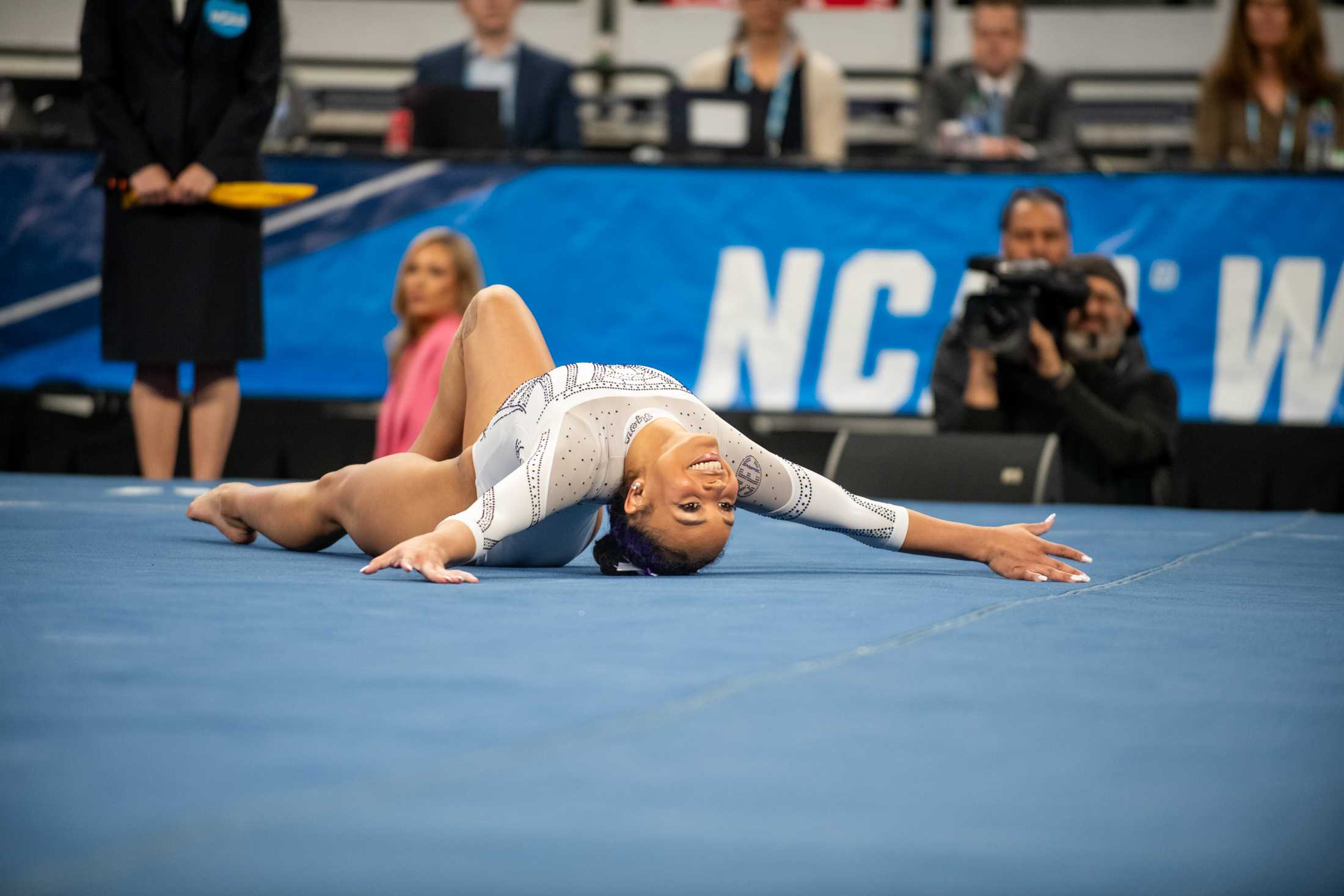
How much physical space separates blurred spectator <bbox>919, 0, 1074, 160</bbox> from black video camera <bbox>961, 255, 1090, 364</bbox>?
1235 mm

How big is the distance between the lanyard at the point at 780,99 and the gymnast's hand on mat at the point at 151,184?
2.30 metres

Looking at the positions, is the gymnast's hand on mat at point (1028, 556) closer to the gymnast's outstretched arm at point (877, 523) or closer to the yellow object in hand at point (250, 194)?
Answer: the gymnast's outstretched arm at point (877, 523)

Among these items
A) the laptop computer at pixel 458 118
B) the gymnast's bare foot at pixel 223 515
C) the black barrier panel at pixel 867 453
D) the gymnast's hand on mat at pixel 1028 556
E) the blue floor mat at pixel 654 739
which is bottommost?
the black barrier panel at pixel 867 453

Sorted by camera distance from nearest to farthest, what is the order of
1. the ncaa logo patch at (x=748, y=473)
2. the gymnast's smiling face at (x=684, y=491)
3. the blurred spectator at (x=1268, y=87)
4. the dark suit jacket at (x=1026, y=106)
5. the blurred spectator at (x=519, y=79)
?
the gymnast's smiling face at (x=684, y=491)
the ncaa logo patch at (x=748, y=473)
the blurred spectator at (x=1268, y=87)
the dark suit jacket at (x=1026, y=106)
the blurred spectator at (x=519, y=79)

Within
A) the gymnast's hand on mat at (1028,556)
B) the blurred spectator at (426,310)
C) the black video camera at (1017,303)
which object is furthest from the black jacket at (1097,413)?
the gymnast's hand on mat at (1028,556)

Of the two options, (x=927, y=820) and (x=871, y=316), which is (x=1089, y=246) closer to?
(x=871, y=316)

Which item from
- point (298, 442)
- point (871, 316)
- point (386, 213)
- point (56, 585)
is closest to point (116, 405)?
point (298, 442)

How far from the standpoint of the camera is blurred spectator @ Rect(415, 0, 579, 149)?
271 inches

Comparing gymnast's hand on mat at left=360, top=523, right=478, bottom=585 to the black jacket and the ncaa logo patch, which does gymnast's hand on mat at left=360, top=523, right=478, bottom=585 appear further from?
the black jacket

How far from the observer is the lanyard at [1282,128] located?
641cm

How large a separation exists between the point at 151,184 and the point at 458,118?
1407 millimetres

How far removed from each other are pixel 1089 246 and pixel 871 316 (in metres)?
0.87

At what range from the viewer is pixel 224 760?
1633 mm

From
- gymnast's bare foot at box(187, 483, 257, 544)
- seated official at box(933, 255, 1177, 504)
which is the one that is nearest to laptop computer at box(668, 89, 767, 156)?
seated official at box(933, 255, 1177, 504)
